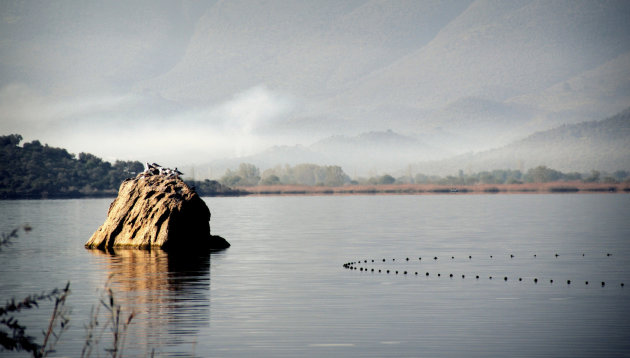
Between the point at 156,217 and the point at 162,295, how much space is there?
19023mm

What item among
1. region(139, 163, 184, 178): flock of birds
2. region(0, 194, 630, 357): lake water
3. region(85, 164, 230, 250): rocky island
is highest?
region(139, 163, 184, 178): flock of birds

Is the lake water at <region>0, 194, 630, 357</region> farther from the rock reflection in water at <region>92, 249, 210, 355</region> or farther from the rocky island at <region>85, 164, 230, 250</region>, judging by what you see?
the rocky island at <region>85, 164, 230, 250</region>

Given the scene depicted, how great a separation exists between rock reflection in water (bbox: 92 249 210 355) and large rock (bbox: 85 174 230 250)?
1091 millimetres

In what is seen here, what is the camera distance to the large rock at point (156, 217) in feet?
159

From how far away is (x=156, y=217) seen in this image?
160ft

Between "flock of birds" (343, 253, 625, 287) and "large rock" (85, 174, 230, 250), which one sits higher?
"large rock" (85, 174, 230, 250)

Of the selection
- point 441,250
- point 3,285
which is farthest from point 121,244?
point 441,250

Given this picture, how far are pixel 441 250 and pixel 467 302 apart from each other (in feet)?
77.6

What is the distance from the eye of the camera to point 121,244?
50.0 metres

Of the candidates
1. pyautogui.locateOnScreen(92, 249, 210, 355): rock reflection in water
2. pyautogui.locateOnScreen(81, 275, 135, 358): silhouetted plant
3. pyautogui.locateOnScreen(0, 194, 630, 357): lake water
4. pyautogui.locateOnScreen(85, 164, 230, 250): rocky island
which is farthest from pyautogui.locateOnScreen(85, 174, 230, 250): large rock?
pyautogui.locateOnScreen(81, 275, 135, 358): silhouetted plant

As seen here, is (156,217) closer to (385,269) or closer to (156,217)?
(156,217)

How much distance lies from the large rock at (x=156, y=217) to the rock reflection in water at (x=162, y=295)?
1091 millimetres

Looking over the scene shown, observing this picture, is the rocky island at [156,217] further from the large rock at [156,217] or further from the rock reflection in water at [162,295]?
the rock reflection in water at [162,295]

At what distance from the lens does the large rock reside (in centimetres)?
4859
